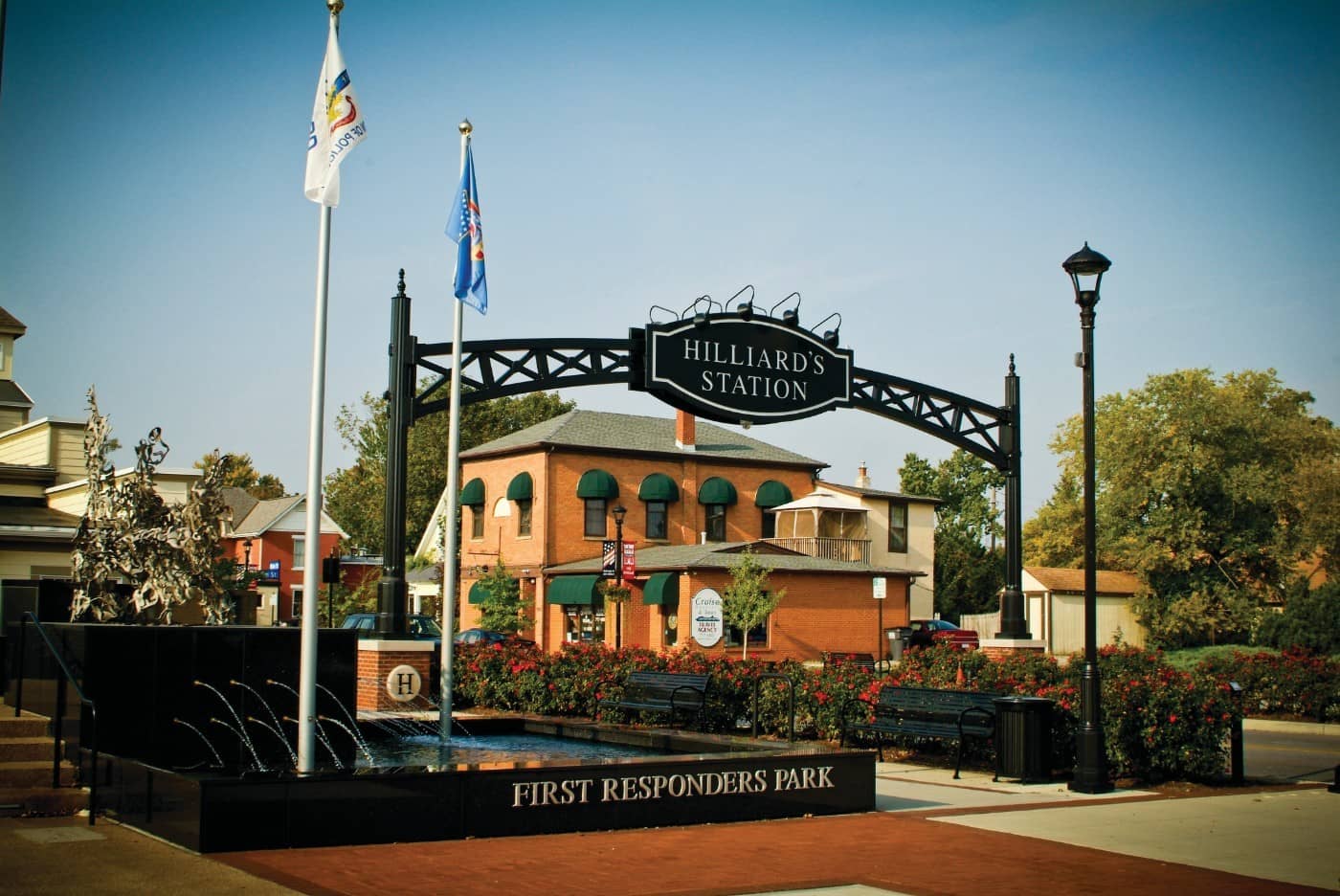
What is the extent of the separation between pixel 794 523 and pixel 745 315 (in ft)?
122

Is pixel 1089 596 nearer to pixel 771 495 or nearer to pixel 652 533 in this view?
pixel 652 533

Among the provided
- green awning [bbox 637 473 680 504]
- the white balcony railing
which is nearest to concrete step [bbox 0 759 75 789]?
green awning [bbox 637 473 680 504]

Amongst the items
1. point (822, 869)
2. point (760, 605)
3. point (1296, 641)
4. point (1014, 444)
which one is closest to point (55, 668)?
point (822, 869)

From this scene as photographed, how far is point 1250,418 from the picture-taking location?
5956 cm

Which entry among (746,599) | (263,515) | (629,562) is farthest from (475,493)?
(263,515)

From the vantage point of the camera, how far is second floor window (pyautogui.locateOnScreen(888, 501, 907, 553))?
59844 millimetres

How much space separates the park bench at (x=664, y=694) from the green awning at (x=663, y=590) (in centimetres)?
2585

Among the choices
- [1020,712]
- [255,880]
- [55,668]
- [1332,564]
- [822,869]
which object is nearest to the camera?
[255,880]

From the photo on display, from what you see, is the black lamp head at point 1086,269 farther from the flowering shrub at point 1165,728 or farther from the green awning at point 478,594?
the green awning at point 478,594

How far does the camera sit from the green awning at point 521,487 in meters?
51.6

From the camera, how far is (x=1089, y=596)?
14.3 m

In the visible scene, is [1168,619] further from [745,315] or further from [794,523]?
[745,315]

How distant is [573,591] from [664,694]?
1171 inches

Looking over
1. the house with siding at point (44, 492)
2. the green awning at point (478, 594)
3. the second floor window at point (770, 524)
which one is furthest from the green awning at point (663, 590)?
the house with siding at point (44, 492)
